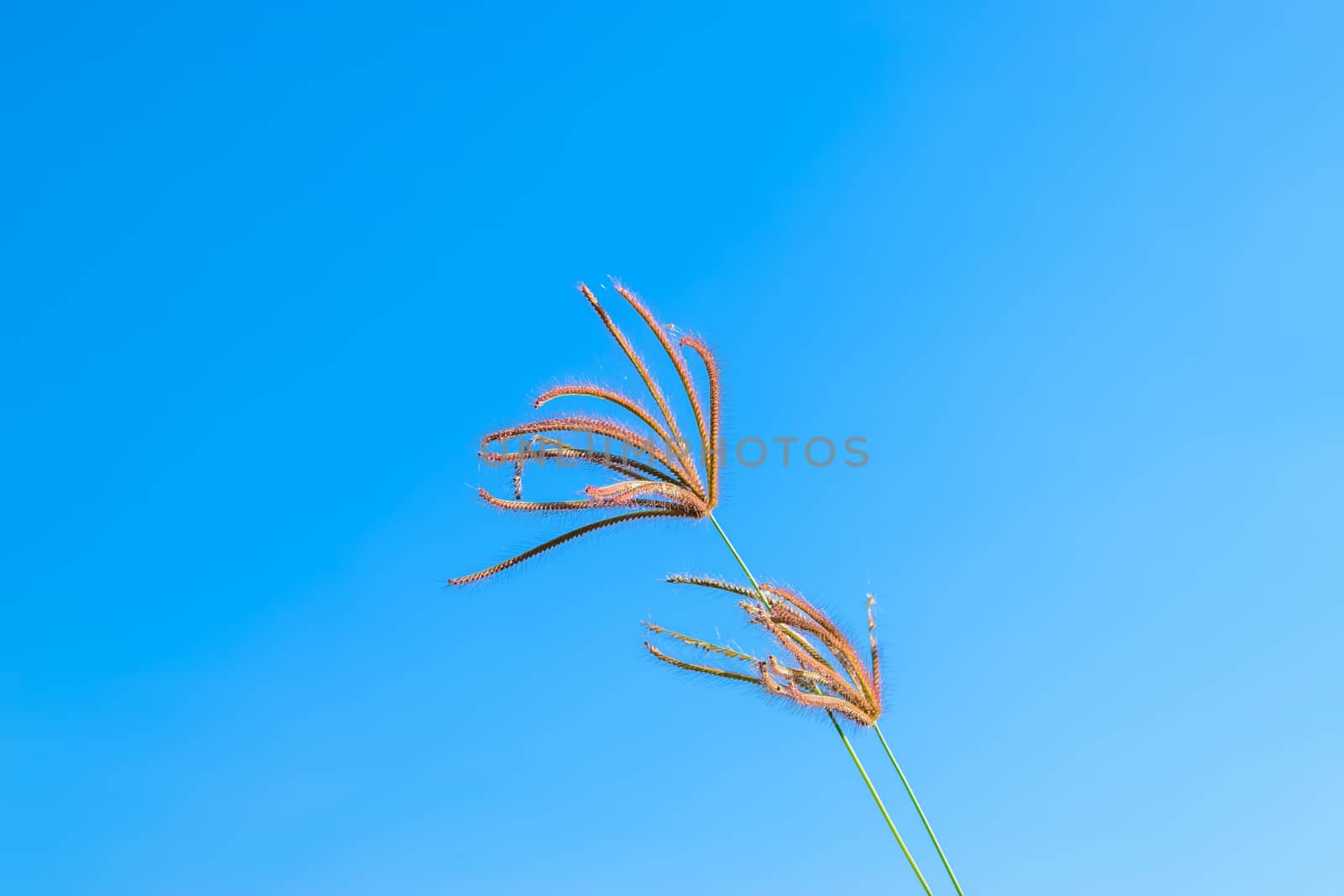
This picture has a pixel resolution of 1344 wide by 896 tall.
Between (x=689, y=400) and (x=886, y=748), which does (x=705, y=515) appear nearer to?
(x=689, y=400)

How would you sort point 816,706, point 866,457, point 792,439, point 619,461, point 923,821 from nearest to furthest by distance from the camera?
point 923,821, point 816,706, point 619,461, point 792,439, point 866,457

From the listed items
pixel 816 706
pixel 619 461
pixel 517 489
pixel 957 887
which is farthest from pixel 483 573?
pixel 957 887

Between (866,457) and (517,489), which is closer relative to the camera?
(517,489)

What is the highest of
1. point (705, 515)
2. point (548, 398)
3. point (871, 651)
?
point (548, 398)

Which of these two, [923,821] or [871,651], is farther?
[871,651]

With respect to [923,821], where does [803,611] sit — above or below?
above

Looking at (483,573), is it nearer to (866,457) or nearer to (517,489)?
(517,489)

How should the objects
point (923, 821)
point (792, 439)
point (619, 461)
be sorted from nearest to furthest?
point (923, 821) < point (619, 461) < point (792, 439)

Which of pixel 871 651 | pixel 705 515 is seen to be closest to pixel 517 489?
pixel 705 515

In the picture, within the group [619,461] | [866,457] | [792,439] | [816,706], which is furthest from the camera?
[866,457]
